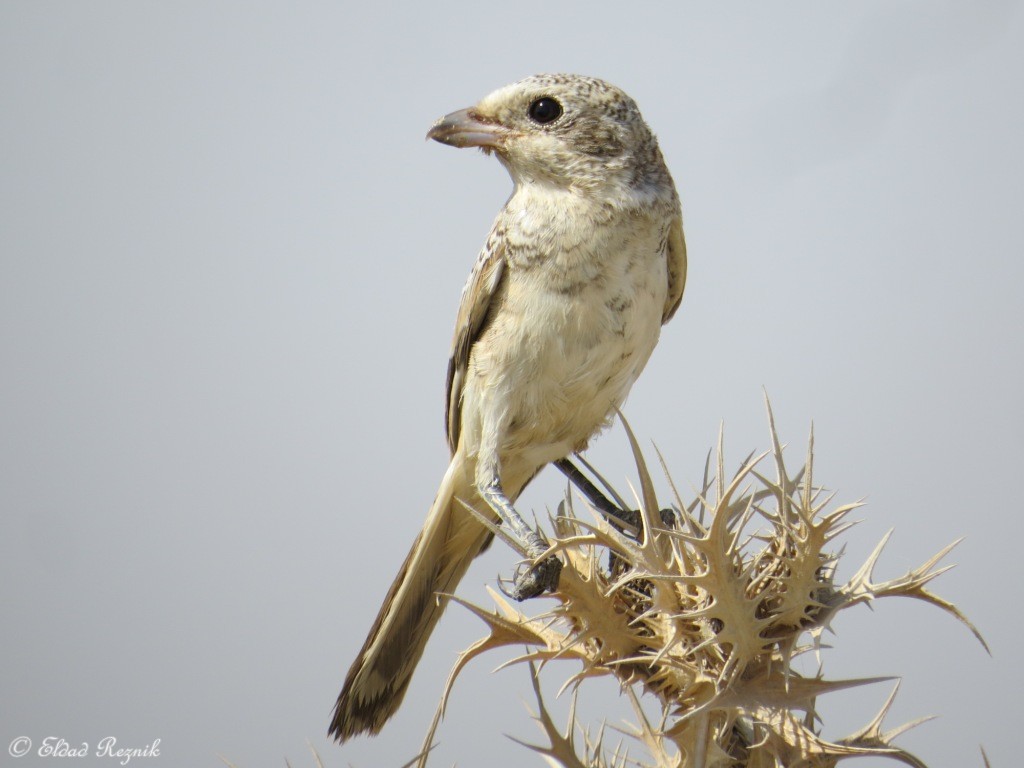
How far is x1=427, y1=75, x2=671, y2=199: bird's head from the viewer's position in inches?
114

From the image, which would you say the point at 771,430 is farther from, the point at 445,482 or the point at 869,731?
the point at 445,482

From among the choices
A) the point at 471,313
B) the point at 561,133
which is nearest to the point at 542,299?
the point at 471,313

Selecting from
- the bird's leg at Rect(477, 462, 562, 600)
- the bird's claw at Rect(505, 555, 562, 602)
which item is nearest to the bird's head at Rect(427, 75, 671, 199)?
the bird's leg at Rect(477, 462, 562, 600)

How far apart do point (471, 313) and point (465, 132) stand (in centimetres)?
54

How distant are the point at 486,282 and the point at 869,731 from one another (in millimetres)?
1613

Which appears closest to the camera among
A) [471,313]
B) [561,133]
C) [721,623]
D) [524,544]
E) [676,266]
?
[721,623]

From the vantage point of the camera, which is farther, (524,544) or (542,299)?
(542,299)

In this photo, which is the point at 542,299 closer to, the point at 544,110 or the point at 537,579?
the point at 544,110

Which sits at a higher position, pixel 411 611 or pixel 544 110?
pixel 544 110

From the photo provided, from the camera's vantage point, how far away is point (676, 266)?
10.7 ft

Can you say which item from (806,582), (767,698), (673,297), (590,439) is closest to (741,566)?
(806,582)

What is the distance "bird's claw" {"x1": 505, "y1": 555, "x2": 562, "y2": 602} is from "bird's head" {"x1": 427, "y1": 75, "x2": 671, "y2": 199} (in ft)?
3.64

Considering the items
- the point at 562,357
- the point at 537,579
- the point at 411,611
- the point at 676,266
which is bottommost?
the point at 411,611

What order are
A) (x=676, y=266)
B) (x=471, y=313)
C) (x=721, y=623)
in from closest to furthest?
(x=721, y=623) < (x=471, y=313) < (x=676, y=266)
